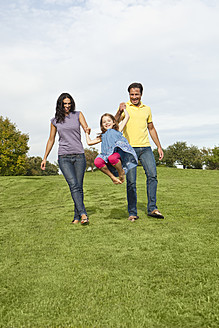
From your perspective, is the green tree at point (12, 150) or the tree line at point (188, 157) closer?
the green tree at point (12, 150)

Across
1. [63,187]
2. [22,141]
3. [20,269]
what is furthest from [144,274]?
[22,141]

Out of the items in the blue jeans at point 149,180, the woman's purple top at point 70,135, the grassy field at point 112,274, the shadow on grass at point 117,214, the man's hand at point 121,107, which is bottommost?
the grassy field at point 112,274

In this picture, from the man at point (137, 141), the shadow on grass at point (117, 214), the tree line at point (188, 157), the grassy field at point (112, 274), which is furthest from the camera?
the tree line at point (188, 157)

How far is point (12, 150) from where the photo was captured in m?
36.3

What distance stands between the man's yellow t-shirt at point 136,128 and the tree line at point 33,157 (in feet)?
94.9

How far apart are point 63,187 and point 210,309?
418 inches

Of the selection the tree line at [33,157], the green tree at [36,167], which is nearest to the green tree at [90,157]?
the tree line at [33,157]

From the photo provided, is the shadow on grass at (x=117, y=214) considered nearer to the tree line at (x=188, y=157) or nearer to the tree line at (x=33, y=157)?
the tree line at (x=33, y=157)

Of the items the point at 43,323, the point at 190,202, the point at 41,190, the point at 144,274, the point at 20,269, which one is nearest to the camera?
the point at 43,323

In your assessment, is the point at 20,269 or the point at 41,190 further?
the point at 41,190

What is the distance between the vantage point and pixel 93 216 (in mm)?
5891

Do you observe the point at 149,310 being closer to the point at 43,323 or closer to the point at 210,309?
the point at 210,309

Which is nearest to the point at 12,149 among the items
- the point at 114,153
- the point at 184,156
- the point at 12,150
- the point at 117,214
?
the point at 12,150

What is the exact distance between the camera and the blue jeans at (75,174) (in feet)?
17.2
